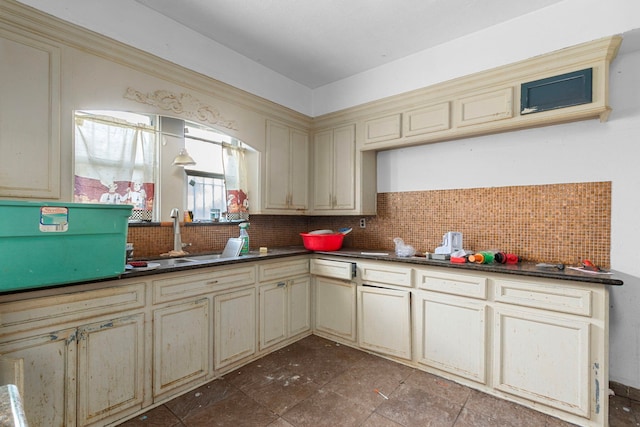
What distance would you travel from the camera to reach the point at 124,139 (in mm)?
2459

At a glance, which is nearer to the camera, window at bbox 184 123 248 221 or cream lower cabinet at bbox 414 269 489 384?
cream lower cabinet at bbox 414 269 489 384

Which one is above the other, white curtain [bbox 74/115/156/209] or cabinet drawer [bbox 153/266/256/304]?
white curtain [bbox 74/115/156/209]

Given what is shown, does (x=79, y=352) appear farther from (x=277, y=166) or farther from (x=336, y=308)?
(x=277, y=166)

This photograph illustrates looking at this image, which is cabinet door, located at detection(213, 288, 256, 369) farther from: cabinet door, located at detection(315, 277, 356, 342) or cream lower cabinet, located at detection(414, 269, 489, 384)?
cream lower cabinet, located at detection(414, 269, 489, 384)

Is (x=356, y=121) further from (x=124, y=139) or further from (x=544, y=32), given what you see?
(x=124, y=139)

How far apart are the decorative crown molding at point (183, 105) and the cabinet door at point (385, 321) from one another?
6.97 ft

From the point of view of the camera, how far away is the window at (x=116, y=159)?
7.38 ft


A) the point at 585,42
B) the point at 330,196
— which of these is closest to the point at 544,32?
the point at 585,42

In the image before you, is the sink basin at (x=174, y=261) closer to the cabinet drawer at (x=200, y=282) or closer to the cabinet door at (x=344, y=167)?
the cabinet drawer at (x=200, y=282)

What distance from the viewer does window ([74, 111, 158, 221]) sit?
2.25 m

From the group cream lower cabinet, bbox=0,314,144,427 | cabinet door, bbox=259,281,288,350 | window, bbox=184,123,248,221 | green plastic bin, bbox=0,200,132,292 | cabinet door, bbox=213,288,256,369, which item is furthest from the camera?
window, bbox=184,123,248,221

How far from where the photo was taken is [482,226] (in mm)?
2840

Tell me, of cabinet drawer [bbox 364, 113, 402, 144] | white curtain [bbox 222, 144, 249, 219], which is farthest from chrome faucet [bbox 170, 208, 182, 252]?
cabinet drawer [bbox 364, 113, 402, 144]

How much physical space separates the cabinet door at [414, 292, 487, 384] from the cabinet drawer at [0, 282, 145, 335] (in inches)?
84.6
